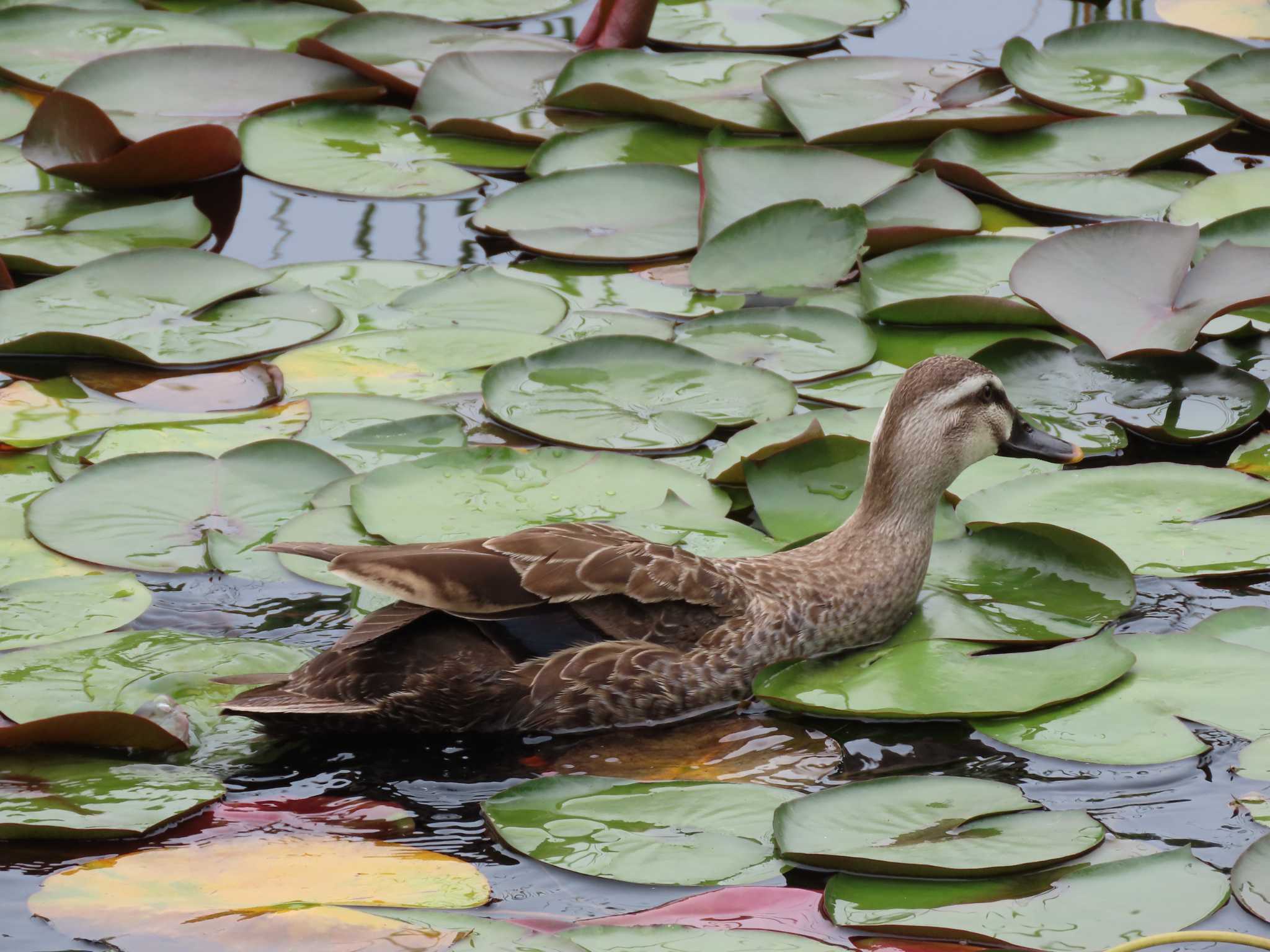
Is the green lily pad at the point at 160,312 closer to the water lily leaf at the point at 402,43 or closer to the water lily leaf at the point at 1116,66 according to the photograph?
the water lily leaf at the point at 402,43

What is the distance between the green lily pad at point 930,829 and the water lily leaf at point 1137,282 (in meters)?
2.43

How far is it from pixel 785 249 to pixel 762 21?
2.48 metres

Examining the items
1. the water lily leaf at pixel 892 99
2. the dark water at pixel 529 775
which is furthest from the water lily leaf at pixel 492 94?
the dark water at pixel 529 775

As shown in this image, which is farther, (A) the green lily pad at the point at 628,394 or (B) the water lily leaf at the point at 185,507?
(A) the green lily pad at the point at 628,394

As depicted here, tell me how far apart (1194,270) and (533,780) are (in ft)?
11.2

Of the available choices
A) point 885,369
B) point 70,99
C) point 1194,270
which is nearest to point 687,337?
point 885,369

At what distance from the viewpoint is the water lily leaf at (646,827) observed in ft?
12.9

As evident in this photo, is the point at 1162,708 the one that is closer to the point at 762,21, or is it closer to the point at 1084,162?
the point at 1084,162

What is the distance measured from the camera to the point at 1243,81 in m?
7.99

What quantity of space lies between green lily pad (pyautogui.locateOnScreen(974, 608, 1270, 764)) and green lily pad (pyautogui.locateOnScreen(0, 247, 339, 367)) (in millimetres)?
3250

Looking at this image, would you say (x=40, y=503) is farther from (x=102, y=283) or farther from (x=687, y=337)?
(x=687, y=337)

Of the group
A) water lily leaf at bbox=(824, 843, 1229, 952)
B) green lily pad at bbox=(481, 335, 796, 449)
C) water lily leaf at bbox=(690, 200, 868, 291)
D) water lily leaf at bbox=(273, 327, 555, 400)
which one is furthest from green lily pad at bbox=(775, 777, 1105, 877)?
water lily leaf at bbox=(690, 200, 868, 291)

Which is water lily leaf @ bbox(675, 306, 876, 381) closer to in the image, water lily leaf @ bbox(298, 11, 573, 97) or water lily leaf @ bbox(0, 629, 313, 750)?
water lily leaf @ bbox(0, 629, 313, 750)

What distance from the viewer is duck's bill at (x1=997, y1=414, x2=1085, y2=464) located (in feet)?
18.0
